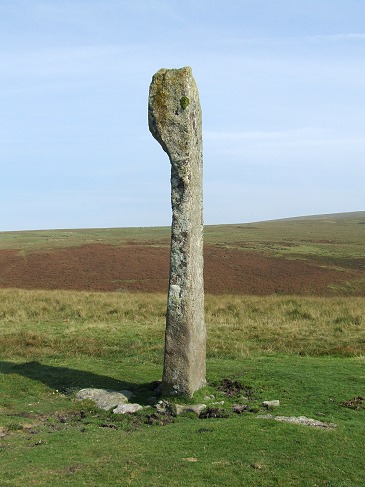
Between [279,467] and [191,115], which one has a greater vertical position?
[191,115]

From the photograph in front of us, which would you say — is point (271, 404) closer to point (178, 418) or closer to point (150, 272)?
point (178, 418)

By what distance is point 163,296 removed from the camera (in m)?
35.7

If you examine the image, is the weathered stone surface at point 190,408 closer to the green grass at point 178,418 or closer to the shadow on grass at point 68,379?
the green grass at point 178,418

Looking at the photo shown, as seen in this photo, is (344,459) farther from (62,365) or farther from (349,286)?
(349,286)

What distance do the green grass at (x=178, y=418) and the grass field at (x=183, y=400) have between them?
0.11 feet

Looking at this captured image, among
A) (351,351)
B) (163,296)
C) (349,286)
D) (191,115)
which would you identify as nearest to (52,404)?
(191,115)

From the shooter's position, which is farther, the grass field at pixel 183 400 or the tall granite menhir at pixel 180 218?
the tall granite menhir at pixel 180 218

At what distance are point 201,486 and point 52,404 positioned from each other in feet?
21.2

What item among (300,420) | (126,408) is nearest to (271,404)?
(300,420)

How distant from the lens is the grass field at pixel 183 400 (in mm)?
9594

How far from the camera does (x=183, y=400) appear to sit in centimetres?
1439

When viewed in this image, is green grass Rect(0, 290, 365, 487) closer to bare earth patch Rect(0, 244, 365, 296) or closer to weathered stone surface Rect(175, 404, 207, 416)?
weathered stone surface Rect(175, 404, 207, 416)

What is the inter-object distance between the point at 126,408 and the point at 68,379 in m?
3.42

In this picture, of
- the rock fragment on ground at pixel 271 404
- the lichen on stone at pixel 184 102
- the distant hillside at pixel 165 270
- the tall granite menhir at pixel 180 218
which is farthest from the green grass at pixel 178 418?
the distant hillside at pixel 165 270
